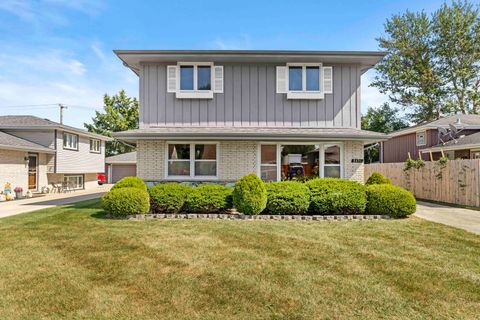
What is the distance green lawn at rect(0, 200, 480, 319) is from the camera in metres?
3.43

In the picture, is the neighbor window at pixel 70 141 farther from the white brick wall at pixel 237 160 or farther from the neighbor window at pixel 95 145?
the white brick wall at pixel 237 160

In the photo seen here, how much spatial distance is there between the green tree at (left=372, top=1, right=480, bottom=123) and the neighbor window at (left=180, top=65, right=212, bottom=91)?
23.5 meters

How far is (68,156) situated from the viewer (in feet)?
67.8

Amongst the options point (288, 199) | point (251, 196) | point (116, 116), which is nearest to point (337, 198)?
point (288, 199)

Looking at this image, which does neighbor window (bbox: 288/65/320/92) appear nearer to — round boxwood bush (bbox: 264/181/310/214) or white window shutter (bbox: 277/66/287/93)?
white window shutter (bbox: 277/66/287/93)

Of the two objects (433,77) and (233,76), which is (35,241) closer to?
(233,76)

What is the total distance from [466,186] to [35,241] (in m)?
15.2

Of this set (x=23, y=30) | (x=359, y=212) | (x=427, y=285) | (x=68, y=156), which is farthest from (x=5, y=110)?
(x=427, y=285)

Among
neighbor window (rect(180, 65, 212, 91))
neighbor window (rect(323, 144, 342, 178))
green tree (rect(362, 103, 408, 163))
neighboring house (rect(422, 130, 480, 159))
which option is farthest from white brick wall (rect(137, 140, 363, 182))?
green tree (rect(362, 103, 408, 163))

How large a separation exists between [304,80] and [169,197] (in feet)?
24.5

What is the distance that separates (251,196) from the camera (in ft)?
28.9

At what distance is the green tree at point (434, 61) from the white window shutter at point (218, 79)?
23.1 meters

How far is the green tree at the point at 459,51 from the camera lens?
26.6 meters

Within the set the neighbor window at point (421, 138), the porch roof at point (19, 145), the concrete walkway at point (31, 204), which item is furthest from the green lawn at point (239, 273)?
the neighbor window at point (421, 138)
